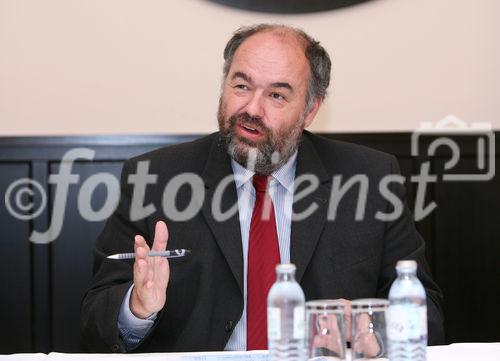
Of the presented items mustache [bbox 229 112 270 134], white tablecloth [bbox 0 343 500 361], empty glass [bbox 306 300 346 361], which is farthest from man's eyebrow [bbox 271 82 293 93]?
empty glass [bbox 306 300 346 361]

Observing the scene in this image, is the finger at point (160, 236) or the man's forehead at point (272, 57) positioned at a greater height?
the man's forehead at point (272, 57)

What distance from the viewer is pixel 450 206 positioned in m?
3.52

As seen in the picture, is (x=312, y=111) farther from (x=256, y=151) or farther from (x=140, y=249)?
(x=140, y=249)

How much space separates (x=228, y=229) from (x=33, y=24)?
1616 mm

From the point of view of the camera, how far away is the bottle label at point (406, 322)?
5.03 feet

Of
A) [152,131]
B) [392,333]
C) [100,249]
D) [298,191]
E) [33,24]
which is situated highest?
[33,24]

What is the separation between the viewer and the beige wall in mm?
3533

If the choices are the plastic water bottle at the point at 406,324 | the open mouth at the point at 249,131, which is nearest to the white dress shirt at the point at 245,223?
the open mouth at the point at 249,131

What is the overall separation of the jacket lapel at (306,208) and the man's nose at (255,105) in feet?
0.73

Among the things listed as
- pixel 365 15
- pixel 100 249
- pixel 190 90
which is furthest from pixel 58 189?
pixel 365 15

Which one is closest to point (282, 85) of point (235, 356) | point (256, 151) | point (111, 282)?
point (256, 151)

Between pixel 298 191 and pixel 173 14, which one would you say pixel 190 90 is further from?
pixel 298 191

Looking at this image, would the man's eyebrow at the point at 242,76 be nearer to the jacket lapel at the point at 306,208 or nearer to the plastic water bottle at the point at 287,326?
the jacket lapel at the point at 306,208

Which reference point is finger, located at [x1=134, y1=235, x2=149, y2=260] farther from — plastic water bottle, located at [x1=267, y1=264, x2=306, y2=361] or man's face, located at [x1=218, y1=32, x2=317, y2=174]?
man's face, located at [x1=218, y1=32, x2=317, y2=174]
